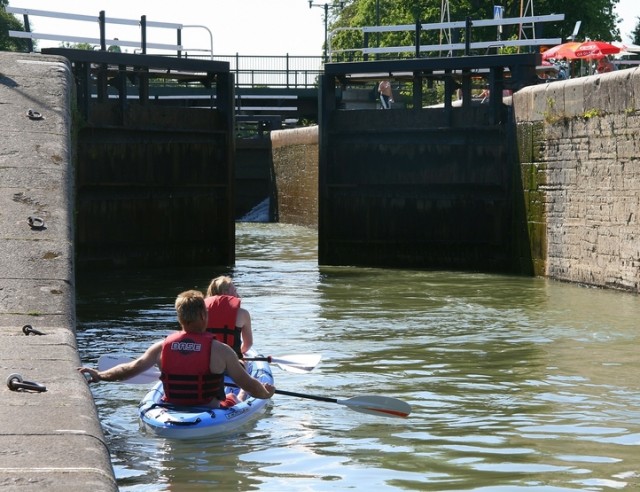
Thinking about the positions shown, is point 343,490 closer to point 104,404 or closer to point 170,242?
point 104,404

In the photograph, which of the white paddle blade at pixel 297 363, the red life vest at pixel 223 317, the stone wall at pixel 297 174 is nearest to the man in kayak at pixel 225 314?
the red life vest at pixel 223 317

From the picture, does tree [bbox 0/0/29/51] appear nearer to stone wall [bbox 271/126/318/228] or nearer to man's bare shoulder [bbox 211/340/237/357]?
stone wall [bbox 271/126/318/228]

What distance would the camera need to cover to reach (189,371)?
23.9ft

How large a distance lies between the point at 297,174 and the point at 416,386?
1924cm

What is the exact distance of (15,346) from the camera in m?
6.79

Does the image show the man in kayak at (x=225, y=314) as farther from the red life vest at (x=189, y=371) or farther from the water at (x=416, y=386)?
the red life vest at (x=189, y=371)

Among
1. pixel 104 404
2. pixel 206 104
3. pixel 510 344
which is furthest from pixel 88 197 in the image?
pixel 206 104

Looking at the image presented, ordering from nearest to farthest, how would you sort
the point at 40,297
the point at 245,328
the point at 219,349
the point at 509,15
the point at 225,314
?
1. the point at 219,349
2. the point at 40,297
3. the point at 225,314
4. the point at 245,328
5. the point at 509,15

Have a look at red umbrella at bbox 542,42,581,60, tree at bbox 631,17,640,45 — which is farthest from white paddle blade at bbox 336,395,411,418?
tree at bbox 631,17,640,45

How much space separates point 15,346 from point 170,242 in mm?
11616

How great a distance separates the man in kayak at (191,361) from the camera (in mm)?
7020

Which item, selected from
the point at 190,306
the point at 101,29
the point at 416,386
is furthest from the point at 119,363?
the point at 101,29

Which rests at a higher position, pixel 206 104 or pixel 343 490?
pixel 206 104

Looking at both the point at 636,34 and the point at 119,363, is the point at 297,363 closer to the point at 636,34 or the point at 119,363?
the point at 119,363
